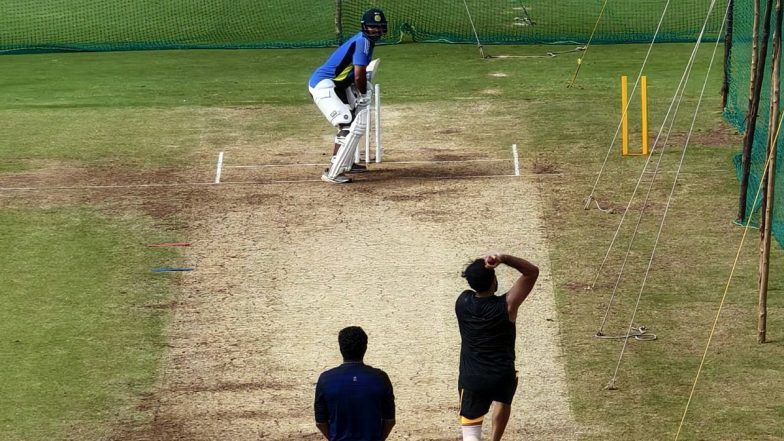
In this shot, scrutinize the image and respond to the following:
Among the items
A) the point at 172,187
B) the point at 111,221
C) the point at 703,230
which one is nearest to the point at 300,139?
the point at 172,187

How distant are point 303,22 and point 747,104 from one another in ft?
43.4

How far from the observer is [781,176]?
18.4 metres

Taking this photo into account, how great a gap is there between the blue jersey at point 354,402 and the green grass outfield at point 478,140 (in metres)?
3.47

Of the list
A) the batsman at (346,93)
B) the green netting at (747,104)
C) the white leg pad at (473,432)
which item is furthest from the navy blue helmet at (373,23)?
the white leg pad at (473,432)

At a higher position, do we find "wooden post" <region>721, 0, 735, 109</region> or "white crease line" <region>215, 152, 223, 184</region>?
"wooden post" <region>721, 0, 735, 109</region>

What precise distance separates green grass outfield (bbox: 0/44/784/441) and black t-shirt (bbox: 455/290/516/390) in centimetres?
187

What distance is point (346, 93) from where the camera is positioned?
20531mm

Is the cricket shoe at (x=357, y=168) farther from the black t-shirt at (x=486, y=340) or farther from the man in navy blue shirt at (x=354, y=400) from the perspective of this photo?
the man in navy blue shirt at (x=354, y=400)

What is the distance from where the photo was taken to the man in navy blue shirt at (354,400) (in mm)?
9430

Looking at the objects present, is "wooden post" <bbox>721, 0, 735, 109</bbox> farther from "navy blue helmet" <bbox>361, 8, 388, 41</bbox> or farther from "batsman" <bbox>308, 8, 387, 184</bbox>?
"batsman" <bbox>308, 8, 387, 184</bbox>

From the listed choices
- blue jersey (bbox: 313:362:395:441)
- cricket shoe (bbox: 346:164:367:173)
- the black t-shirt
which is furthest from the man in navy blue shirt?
cricket shoe (bbox: 346:164:367:173)

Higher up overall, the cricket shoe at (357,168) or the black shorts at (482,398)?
the black shorts at (482,398)

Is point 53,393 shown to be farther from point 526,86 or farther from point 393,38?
point 393,38

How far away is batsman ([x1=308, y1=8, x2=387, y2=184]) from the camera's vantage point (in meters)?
19.9
